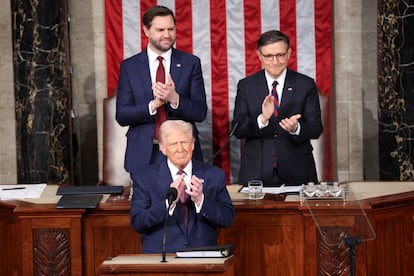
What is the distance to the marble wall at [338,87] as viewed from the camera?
9531 millimetres

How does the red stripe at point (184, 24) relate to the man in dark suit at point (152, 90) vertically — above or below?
above

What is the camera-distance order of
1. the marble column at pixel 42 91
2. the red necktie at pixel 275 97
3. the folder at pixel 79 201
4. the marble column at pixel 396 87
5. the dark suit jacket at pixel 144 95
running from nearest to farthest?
the folder at pixel 79 201 < the dark suit jacket at pixel 144 95 < the red necktie at pixel 275 97 < the marble column at pixel 396 87 < the marble column at pixel 42 91

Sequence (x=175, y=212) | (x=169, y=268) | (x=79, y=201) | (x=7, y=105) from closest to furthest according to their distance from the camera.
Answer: (x=169, y=268), (x=175, y=212), (x=79, y=201), (x=7, y=105)

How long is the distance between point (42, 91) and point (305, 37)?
88.7 inches

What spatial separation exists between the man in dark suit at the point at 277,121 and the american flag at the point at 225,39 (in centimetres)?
158

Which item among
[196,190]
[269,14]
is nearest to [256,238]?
[196,190]

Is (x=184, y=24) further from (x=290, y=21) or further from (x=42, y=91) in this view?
(x=42, y=91)

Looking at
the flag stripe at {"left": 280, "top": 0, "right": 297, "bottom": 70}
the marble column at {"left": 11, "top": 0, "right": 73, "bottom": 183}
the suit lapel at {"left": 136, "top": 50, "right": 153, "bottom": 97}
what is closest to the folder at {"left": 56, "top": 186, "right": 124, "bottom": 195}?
the suit lapel at {"left": 136, "top": 50, "right": 153, "bottom": 97}

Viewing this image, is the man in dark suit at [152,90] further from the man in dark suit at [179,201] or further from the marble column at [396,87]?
the marble column at [396,87]

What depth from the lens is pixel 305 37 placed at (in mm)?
9453

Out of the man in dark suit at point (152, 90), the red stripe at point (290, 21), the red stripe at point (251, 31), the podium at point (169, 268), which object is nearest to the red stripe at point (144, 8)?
the red stripe at point (251, 31)

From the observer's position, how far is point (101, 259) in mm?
7250

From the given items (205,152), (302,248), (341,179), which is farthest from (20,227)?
(341,179)

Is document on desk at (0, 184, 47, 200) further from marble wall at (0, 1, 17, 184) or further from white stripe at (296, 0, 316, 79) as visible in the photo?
white stripe at (296, 0, 316, 79)
